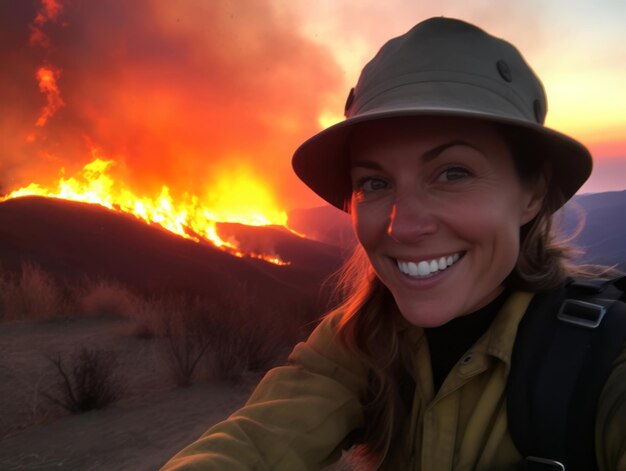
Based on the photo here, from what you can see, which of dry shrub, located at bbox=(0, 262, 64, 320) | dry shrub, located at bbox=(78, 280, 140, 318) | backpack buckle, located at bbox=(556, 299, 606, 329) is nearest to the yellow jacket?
backpack buckle, located at bbox=(556, 299, 606, 329)

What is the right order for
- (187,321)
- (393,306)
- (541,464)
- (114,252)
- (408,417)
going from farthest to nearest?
(114,252)
(187,321)
(393,306)
(408,417)
(541,464)

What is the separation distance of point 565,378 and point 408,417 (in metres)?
0.63

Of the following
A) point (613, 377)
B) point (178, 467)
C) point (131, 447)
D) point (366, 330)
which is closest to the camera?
point (613, 377)

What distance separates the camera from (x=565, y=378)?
1.18 meters

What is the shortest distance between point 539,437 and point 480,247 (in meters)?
0.57

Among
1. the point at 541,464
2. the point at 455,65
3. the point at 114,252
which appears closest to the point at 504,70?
the point at 455,65

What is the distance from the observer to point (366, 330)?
180cm

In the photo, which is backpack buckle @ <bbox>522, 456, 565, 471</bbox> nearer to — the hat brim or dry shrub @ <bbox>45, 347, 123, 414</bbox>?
the hat brim

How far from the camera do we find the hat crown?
1.37 m

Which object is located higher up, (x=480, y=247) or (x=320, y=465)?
(x=480, y=247)

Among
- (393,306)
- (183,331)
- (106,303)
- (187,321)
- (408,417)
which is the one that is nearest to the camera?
(408,417)

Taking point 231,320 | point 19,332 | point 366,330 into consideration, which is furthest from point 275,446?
point 19,332

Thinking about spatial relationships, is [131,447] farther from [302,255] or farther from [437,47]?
[302,255]

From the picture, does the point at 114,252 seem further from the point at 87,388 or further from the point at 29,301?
the point at 87,388
